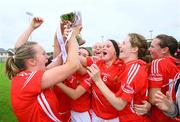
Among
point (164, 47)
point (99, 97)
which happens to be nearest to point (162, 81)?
point (164, 47)

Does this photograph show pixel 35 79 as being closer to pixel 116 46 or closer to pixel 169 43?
pixel 116 46

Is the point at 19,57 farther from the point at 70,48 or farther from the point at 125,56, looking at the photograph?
the point at 125,56

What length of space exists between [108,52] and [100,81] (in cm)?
83

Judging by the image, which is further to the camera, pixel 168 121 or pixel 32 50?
pixel 168 121

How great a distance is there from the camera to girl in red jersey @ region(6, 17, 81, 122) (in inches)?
165

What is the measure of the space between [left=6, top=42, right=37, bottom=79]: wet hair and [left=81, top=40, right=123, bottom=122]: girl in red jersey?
3.73 ft

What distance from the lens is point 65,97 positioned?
18.2 feet

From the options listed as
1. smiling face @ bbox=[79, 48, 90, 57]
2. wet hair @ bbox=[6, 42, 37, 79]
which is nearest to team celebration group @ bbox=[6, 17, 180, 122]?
wet hair @ bbox=[6, 42, 37, 79]

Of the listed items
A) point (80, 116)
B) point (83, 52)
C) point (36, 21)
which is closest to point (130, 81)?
point (80, 116)

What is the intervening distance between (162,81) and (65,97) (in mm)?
1528

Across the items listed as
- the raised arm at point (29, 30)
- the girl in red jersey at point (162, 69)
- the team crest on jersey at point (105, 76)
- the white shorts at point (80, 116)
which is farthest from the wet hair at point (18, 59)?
the girl in red jersey at point (162, 69)

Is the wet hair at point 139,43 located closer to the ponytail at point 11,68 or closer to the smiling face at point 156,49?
the smiling face at point 156,49

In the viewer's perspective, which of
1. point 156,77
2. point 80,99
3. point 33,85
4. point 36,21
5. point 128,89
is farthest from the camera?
point 80,99

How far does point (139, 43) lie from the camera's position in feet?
16.1
